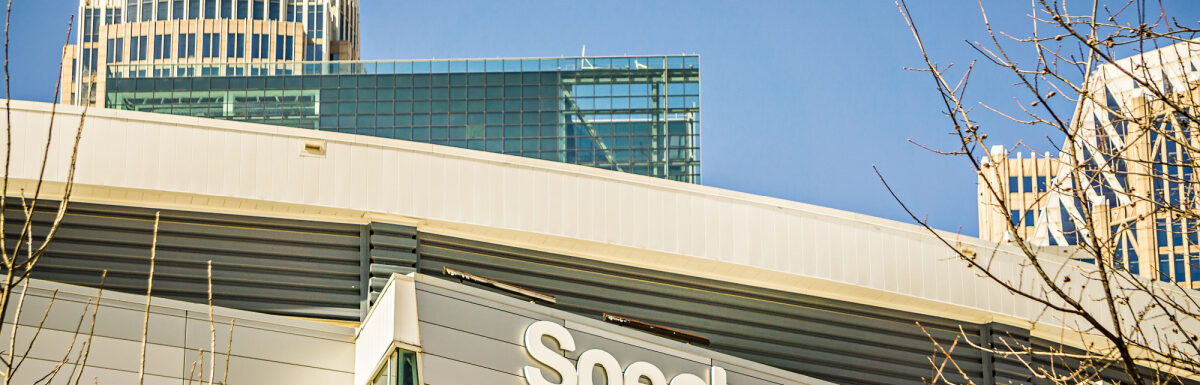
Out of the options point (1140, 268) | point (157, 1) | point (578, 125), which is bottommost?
point (1140, 268)

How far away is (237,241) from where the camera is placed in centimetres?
2020

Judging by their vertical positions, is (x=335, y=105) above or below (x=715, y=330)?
above

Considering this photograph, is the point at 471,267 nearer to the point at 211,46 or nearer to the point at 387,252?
the point at 387,252

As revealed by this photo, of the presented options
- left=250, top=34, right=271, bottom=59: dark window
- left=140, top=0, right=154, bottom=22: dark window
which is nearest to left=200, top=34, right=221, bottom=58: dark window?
left=250, top=34, right=271, bottom=59: dark window

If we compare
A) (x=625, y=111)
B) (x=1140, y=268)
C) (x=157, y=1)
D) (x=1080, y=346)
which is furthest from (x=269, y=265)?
(x=1140, y=268)

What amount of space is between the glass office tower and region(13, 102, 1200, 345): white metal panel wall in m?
83.0

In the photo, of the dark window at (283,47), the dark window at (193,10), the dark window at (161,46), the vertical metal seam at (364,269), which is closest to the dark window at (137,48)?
the dark window at (161,46)

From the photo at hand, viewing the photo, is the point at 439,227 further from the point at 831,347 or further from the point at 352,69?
the point at 352,69

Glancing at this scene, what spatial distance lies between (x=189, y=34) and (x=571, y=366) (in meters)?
105

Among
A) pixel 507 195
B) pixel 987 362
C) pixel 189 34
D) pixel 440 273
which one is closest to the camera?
pixel 440 273

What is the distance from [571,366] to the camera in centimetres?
1736

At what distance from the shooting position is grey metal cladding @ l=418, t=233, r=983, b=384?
21.2 meters

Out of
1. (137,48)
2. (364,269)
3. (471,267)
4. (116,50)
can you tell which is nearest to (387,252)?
(364,269)

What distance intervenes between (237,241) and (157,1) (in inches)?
4061
